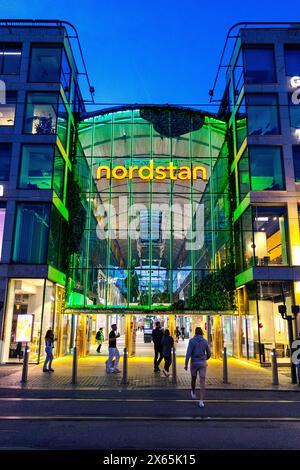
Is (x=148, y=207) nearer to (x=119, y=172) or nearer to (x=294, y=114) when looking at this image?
(x=119, y=172)

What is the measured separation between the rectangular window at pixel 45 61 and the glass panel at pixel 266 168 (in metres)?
11.8

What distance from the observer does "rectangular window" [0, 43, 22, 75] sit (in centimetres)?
2159

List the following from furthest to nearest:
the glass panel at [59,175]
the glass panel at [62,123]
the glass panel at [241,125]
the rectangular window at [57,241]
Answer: the glass panel at [241,125] < the glass panel at [62,123] < the glass panel at [59,175] < the rectangular window at [57,241]

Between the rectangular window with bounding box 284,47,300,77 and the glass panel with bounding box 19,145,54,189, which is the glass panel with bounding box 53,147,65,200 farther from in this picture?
the rectangular window with bounding box 284,47,300,77

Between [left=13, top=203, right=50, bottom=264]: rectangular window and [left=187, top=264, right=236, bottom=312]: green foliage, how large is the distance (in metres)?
8.95

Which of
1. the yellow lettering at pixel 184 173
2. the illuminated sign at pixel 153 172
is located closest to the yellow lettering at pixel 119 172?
the illuminated sign at pixel 153 172

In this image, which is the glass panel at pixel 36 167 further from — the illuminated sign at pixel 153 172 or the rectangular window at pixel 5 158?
the illuminated sign at pixel 153 172

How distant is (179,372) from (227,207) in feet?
38.4

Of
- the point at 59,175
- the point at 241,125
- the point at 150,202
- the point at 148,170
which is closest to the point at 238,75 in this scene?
the point at 241,125

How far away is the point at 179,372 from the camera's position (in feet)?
51.2

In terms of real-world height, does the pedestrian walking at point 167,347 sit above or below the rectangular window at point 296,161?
below

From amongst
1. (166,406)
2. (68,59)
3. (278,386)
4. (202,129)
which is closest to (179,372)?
(278,386)

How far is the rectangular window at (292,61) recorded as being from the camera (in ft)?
71.5

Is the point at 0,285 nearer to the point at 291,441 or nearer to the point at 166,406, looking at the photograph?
the point at 166,406
